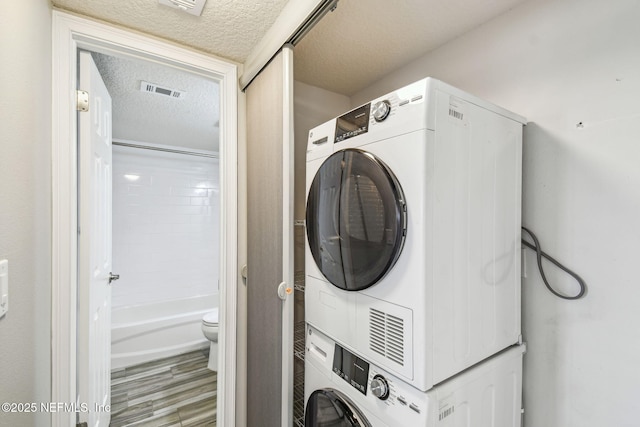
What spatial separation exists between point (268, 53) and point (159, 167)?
281cm

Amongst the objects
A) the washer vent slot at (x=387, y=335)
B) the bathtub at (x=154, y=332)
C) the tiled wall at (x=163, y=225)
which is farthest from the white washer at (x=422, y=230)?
the tiled wall at (x=163, y=225)

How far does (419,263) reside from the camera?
78 centimetres

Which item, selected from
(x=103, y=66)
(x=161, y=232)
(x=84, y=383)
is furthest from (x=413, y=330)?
(x=161, y=232)

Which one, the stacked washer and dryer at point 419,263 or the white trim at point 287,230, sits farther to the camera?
the white trim at point 287,230

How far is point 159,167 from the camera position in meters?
3.43

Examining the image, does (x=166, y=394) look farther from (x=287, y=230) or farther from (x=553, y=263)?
(x=553, y=263)

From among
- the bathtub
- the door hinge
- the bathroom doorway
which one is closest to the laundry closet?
the door hinge

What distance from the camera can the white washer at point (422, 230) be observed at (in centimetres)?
79

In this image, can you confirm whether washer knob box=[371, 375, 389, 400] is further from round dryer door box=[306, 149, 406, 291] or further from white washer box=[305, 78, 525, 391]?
round dryer door box=[306, 149, 406, 291]

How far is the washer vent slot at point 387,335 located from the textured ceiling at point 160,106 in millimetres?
1569

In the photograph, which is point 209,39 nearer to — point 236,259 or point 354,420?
point 236,259

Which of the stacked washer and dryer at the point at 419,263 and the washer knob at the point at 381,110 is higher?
the washer knob at the point at 381,110

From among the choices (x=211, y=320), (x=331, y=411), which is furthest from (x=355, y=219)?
(x=211, y=320)

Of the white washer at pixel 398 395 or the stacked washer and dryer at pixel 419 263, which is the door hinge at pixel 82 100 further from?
the white washer at pixel 398 395
